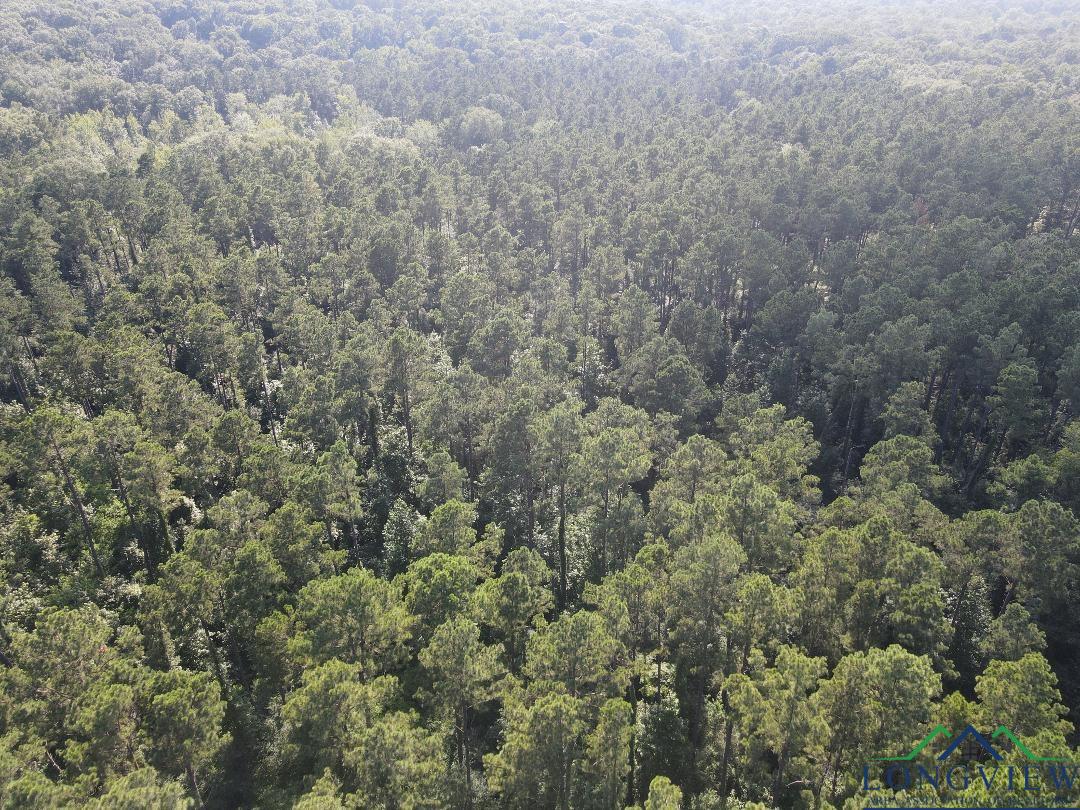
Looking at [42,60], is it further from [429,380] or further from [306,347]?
[429,380]

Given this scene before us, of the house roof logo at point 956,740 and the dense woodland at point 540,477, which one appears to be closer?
the house roof logo at point 956,740

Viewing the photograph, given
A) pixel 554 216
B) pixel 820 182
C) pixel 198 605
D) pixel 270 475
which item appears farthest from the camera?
pixel 554 216

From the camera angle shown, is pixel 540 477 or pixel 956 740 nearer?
pixel 956 740

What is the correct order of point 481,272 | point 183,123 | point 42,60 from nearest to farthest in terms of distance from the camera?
point 481,272 → point 183,123 → point 42,60

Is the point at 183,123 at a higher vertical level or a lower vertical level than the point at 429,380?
higher

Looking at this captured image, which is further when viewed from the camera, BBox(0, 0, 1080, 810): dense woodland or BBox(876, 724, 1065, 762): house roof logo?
BBox(0, 0, 1080, 810): dense woodland

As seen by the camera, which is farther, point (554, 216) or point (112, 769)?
point (554, 216)

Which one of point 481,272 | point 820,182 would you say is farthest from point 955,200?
point 481,272

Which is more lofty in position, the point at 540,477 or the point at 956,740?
the point at 956,740
